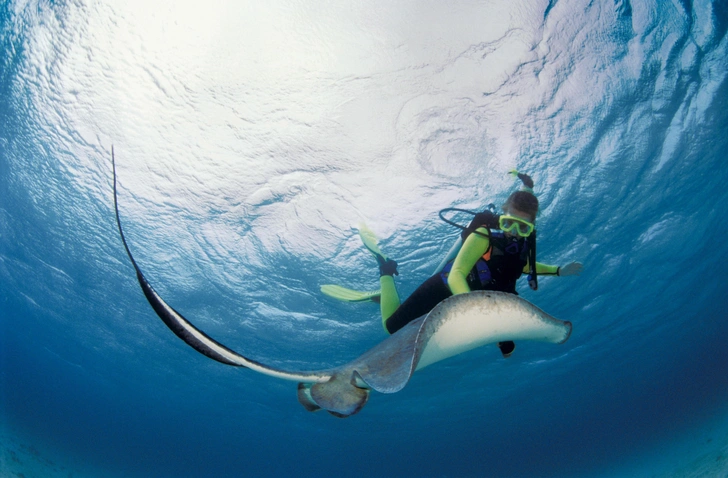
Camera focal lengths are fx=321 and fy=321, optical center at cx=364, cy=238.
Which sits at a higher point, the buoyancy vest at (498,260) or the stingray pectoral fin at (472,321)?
the buoyancy vest at (498,260)

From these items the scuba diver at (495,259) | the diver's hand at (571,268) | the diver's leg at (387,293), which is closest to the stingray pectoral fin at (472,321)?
the scuba diver at (495,259)

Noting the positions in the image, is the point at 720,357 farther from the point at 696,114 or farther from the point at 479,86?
the point at 479,86

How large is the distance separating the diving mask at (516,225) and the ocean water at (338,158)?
4326mm

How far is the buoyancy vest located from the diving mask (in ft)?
0.50

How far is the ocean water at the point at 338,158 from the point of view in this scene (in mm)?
6332

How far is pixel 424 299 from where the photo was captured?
197 inches

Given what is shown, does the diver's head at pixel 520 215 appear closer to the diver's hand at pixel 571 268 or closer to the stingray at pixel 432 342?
the diver's hand at pixel 571 268

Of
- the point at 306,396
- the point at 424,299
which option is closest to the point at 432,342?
the point at 306,396

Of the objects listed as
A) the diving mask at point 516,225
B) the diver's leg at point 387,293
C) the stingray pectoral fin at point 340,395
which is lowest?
the stingray pectoral fin at point 340,395

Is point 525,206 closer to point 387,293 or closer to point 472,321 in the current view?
point 472,321

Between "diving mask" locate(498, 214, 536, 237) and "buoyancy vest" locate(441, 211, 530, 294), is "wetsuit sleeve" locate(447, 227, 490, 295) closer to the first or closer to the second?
"buoyancy vest" locate(441, 211, 530, 294)

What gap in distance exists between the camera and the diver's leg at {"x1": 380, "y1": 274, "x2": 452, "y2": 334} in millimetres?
4918

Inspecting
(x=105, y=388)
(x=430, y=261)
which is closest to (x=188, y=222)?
(x=430, y=261)

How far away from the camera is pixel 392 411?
26.5 meters
